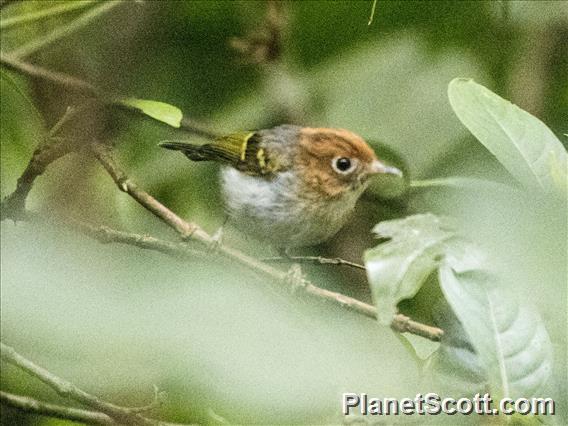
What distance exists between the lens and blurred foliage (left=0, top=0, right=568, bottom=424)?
83 cm

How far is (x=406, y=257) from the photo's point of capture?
0.73 meters

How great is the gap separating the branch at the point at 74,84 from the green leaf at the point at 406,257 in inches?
8.8

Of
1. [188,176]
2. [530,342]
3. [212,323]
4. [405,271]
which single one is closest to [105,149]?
[188,176]

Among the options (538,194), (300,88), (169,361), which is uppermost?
(300,88)

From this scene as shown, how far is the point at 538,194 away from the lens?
801 mm

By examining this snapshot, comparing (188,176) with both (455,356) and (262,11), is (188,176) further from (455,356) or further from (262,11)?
(455,356)

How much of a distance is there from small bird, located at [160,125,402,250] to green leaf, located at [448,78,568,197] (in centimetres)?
10

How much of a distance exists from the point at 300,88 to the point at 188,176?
16 centimetres

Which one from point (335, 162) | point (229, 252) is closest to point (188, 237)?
point (229, 252)

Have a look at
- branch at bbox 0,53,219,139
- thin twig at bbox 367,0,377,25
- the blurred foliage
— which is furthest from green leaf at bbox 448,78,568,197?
branch at bbox 0,53,219,139

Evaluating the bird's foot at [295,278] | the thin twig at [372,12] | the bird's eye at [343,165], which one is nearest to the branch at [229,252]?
the bird's foot at [295,278]

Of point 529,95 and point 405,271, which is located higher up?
point 529,95

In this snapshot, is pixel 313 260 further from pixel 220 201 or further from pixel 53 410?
pixel 53 410

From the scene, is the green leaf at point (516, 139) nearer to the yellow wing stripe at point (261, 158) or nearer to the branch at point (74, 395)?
→ the yellow wing stripe at point (261, 158)
